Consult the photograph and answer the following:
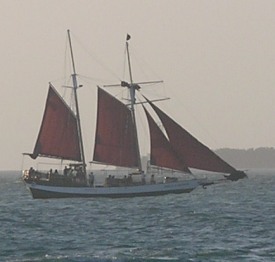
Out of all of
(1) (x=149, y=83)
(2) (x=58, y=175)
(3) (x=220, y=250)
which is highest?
(1) (x=149, y=83)

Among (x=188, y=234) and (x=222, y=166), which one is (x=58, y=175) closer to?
(x=222, y=166)

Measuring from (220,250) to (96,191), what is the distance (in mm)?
55115

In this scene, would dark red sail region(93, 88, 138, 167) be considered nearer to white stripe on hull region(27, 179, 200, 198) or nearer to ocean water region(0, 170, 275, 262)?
white stripe on hull region(27, 179, 200, 198)

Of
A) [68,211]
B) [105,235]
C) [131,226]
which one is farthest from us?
[68,211]

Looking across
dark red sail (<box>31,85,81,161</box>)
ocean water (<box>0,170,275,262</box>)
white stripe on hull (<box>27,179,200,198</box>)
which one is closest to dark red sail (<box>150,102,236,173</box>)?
white stripe on hull (<box>27,179,200,198</box>)

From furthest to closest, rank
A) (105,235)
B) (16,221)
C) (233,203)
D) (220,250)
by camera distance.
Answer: (233,203), (16,221), (105,235), (220,250)

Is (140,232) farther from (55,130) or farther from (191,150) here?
(55,130)

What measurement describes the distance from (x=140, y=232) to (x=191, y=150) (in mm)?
39049

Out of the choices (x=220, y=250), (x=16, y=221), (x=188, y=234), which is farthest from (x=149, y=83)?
(x=220, y=250)

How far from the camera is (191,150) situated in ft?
326

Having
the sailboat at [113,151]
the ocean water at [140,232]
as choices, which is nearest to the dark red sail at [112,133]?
the sailboat at [113,151]

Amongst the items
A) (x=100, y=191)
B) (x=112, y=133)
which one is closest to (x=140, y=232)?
(x=112, y=133)

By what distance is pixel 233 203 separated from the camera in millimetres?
92500

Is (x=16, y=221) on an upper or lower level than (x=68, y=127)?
lower
